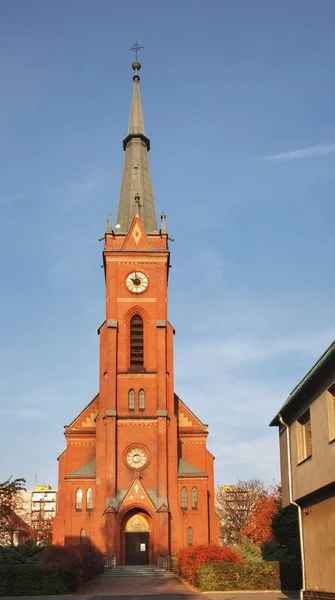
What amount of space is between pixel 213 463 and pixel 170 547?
352 inches

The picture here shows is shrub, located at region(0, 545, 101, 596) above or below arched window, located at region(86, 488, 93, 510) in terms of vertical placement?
below

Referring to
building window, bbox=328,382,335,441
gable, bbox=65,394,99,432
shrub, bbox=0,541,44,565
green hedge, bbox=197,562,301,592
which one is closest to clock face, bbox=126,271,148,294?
gable, bbox=65,394,99,432

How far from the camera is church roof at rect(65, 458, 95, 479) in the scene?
53753 mm

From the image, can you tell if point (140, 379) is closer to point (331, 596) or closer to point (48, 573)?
point (48, 573)

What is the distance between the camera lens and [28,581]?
3525 cm

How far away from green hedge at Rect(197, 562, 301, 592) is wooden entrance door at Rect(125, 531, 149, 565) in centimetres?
1620

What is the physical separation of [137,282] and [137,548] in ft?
69.3

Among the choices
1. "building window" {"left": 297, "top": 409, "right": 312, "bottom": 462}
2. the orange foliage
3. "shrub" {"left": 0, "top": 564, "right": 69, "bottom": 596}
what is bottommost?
"shrub" {"left": 0, "top": 564, "right": 69, "bottom": 596}

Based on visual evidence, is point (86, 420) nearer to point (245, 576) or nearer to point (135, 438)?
point (135, 438)

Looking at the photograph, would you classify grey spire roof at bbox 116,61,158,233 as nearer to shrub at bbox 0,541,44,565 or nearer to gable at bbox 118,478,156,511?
gable at bbox 118,478,156,511

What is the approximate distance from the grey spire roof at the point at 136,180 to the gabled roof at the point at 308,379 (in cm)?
3930

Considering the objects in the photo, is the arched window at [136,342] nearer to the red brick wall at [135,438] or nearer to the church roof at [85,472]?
the red brick wall at [135,438]

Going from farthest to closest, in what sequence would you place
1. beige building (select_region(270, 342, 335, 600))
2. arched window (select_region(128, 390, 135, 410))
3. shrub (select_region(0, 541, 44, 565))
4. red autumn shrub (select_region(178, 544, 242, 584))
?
arched window (select_region(128, 390, 135, 410)), shrub (select_region(0, 541, 44, 565)), red autumn shrub (select_region(178, 544, 242, 584)), beige building (select_region(270, 342, 335, 600))

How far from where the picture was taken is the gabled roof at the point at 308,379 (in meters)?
18.8
